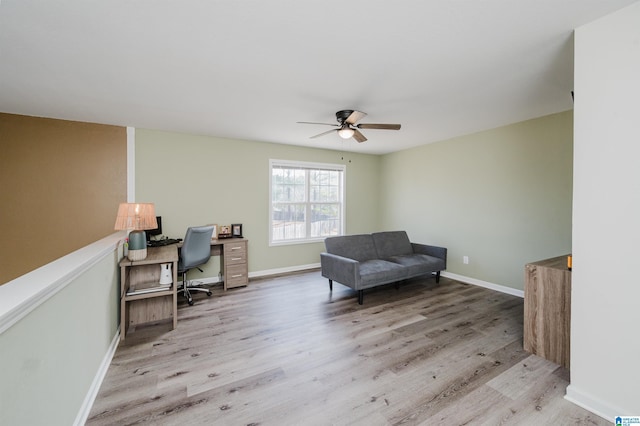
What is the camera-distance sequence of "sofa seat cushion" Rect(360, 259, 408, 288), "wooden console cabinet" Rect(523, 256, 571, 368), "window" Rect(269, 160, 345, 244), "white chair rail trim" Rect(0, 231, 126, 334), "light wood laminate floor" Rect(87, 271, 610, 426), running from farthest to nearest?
"window" Rect(269, 160, 345, 244) → "sofa seat cushion" Rect(360, 259, 408, 288) → "wooden console cabinet" Rect(523, 256, 571, 368) → "light wood laminate floor" Rect(87, 271, 610, 426) → "white chair rail trim" Rect(0, 231, 126, 334)

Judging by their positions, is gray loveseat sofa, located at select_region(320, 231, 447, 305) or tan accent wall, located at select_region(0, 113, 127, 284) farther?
gray loveseat sofa, located at select_region(320, 231, 447, 305)

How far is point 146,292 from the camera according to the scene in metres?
2.72

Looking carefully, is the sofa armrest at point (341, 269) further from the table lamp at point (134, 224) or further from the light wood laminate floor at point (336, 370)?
the table lamp at point (134, 224)

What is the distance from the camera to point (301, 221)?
17.5ft

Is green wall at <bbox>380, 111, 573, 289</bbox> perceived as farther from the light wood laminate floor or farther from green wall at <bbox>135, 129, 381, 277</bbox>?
green wall at <bbox>135, 129, 381, 277</bbox>

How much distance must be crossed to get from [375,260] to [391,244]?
524 mm

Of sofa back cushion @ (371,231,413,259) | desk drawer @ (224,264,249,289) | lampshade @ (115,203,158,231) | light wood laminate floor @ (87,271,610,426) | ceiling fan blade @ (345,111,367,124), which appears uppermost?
ceiling fan blade @ (345,111,367,124)

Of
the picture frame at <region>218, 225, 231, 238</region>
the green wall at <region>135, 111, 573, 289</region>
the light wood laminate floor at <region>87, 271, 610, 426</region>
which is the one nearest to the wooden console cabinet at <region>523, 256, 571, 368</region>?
the light wood laminate floor at <region>87, 271, 610, 426</region>

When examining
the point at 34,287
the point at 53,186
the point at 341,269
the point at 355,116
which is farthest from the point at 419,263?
the point at 53,186

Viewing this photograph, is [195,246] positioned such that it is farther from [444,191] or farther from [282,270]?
[444,191]

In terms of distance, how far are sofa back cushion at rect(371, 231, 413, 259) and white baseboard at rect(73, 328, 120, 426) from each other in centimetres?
355

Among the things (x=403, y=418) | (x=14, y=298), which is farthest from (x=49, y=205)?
A: (x=403, y=418)

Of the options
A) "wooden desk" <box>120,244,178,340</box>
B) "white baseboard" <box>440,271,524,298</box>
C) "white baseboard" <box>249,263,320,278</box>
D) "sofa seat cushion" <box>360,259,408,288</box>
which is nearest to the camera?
"wooden desk" <box>120,244,178,340</box>

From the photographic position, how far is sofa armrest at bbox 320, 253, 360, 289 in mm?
3441
